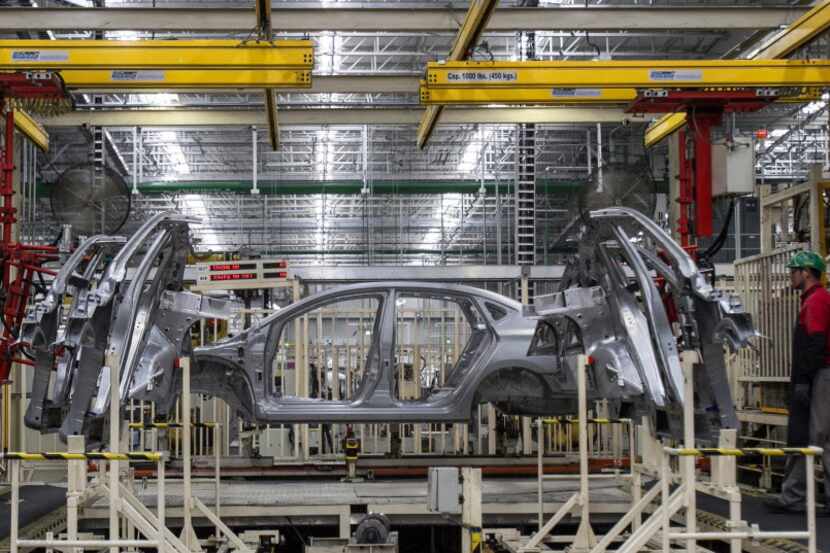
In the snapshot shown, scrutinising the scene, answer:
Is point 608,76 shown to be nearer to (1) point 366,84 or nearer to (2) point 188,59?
(1) point 366,84

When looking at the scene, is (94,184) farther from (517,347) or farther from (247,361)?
(517,347)

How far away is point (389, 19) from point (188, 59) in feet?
6.04

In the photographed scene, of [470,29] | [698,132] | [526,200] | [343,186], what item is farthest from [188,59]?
[343,186]

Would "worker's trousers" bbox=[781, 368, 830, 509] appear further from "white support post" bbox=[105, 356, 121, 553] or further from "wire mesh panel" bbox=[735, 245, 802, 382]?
"white support post" bbox=[105, 356, 121, 553]

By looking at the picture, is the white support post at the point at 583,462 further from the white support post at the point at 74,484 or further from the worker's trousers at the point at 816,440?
the white support post at the point at 74,484

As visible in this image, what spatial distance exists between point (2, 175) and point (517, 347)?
4.59 meters

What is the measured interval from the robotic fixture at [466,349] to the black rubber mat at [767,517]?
0.78 meters

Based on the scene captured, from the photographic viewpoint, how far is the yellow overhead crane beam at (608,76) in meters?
8.86

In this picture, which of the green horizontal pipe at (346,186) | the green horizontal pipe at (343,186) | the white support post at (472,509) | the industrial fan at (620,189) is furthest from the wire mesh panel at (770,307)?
the green horizontal pipe at (346,186)

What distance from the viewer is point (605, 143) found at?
63.4ft

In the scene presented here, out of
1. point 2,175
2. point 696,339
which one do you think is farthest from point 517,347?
point 2,175

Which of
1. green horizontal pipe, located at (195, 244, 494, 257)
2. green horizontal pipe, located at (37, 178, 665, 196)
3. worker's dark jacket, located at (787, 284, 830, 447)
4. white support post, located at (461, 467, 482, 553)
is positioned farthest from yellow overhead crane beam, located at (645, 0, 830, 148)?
green horizontal pipe, located at (195, 244, 494, 257)

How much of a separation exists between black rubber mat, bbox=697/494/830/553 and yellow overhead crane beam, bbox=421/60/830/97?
339 centimetres

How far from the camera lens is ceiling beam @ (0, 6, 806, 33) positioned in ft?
30.0
